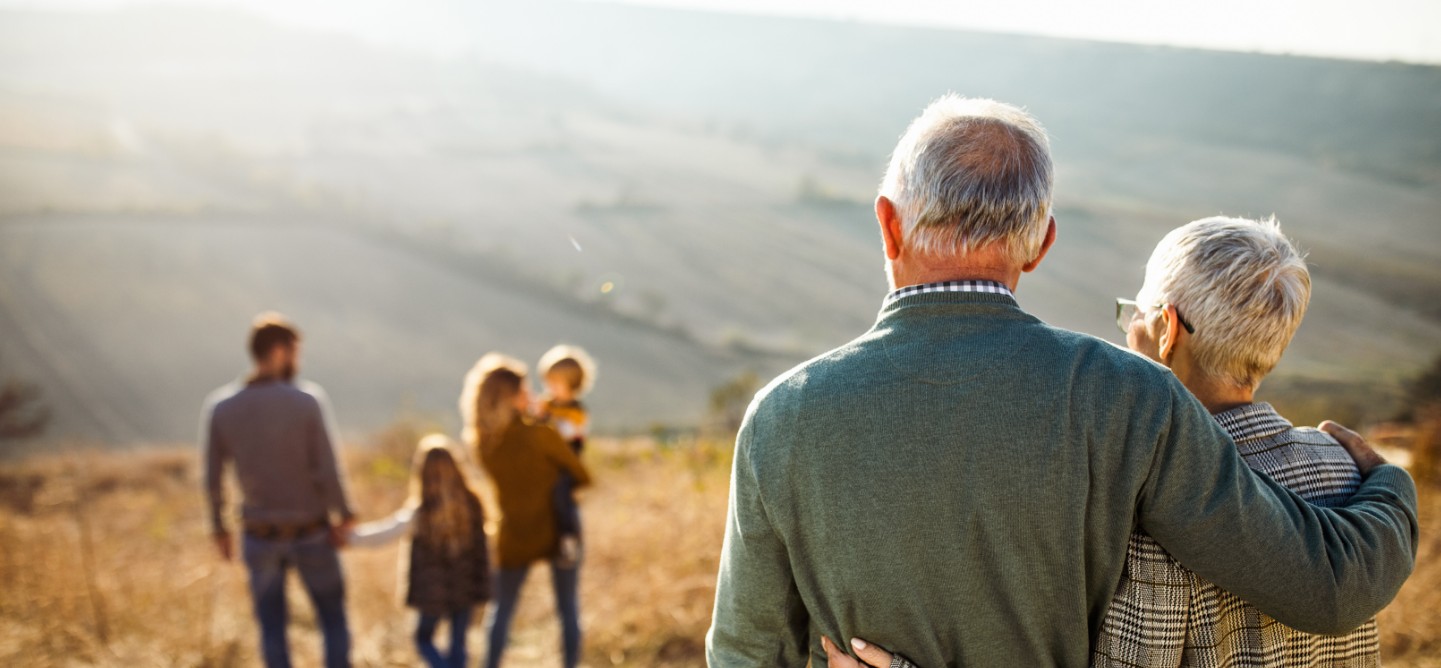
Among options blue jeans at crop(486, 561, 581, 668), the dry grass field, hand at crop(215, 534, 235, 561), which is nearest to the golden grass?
the dry grass field

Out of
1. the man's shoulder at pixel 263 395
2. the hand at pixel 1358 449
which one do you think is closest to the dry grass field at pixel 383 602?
the man's shoulder at pixel 263 395

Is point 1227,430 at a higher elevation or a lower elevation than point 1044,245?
lower

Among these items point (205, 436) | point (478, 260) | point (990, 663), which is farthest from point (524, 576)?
point (478, 260)

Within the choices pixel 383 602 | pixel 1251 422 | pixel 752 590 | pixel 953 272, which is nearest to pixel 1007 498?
pixel 953 272

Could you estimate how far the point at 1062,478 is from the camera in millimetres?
1200

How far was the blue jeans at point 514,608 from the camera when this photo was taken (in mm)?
3725

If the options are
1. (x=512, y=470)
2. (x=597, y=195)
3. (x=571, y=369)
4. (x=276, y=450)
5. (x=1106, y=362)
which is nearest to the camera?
(x=1106, y=362)

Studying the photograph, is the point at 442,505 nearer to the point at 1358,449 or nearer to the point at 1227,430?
the point at 1227,430

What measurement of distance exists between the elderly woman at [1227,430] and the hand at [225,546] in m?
3.31

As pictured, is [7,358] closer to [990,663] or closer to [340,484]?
[340,484]

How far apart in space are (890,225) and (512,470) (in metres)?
2.69

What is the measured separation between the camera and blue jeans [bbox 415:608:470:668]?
368 cm

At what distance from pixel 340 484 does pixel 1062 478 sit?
3.26 meters

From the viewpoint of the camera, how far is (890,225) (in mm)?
1362
